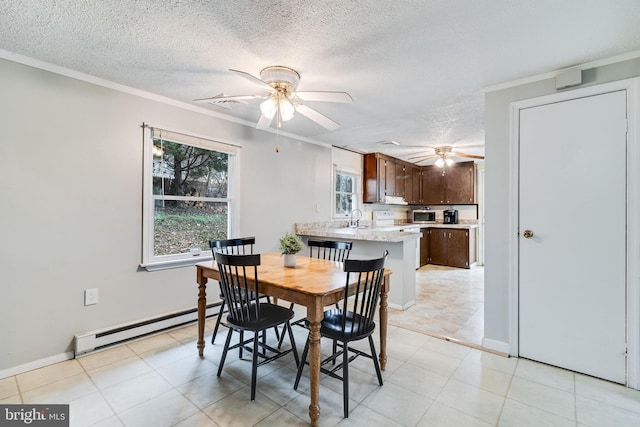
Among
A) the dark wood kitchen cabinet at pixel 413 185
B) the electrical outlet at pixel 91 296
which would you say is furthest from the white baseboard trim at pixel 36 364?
the dark wood kitchen cabinet at pixel 413 185

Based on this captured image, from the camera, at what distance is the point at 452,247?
6.14m

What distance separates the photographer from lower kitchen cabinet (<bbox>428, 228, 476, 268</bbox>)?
5996mm

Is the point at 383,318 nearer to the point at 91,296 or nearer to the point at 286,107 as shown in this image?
the point at 286,107

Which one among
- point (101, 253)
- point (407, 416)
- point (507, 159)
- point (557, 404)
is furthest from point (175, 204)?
point (557, 404)

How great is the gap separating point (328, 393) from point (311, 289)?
776 mm

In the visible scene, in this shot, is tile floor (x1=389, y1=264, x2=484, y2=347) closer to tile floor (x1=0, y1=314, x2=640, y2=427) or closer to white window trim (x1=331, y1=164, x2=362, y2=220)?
tile floor (x1=0, y1=314, x2=640, y2=427)

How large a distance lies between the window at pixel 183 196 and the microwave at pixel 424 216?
16.3ft

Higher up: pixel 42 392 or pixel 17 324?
pixel 17 324

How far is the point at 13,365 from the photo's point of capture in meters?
2.15

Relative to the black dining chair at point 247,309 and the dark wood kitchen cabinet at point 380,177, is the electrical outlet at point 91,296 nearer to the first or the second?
the black dining chair at point 247,309

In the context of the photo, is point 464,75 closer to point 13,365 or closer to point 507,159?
point 507,159

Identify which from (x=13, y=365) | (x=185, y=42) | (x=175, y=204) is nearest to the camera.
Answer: (x=185, y=42)

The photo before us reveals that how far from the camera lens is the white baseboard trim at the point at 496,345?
8.27ft

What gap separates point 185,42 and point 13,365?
2610mm
